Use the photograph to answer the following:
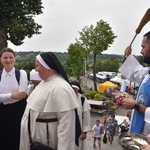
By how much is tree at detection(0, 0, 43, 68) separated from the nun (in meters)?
16.3

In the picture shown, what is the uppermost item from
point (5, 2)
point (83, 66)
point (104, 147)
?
point (5, 2)

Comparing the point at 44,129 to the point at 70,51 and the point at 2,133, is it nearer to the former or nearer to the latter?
the point at 2,133

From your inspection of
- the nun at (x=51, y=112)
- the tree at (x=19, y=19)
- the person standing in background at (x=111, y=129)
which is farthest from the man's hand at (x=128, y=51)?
the tree at (x=19, y=19)

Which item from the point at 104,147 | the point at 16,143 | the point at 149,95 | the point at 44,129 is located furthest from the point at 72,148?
the point at 104,147

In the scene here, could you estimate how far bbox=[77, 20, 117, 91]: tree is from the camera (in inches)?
1172

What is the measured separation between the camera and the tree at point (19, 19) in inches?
744

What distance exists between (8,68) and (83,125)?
66.5 inches

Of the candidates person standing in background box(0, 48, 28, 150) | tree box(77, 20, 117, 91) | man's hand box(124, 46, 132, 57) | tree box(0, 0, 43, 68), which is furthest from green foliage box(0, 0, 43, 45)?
man's hand box(124, 46, 132, 57)

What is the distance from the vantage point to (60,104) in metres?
2.66

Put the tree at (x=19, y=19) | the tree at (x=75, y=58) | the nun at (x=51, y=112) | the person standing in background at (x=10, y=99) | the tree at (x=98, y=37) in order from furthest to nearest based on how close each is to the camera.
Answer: the tree at (x=75, y=58), the tree at (x=98, y=37), the tree at (x=19, y=19), the person standing in background at (x=10, y=99), the nun at (x=51, y=112)

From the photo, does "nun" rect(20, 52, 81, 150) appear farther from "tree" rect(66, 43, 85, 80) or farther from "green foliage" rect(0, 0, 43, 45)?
"tree" rect(66, 43, 85, 80)

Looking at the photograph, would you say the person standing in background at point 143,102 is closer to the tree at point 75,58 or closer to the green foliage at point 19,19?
the green foliage at point 19,19

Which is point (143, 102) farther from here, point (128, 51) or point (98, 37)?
point (98, 37)

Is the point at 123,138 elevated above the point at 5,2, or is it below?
below
